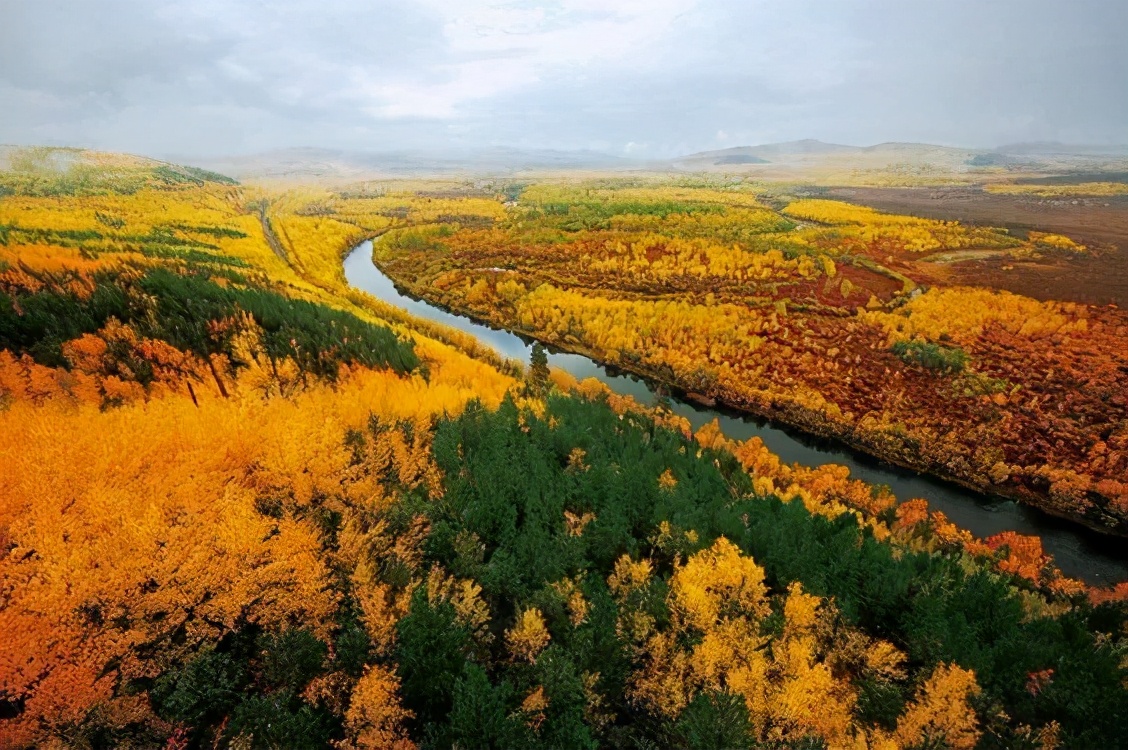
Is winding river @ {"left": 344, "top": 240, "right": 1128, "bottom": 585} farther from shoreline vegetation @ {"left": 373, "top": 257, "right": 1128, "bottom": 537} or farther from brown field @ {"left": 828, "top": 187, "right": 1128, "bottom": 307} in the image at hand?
brown field @ {"left": 828, "top": 187, "right": 1128, "bottom": 307}

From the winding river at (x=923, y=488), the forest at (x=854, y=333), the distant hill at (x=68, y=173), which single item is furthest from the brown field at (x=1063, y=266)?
the distant hill at (x=68, y=173)

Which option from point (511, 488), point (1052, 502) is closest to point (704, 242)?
point (1052, 502)

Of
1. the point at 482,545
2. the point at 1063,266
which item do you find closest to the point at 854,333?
the point at 1063,266

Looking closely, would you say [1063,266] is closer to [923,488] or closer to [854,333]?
[854,333]

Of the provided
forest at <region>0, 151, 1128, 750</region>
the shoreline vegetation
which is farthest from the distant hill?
the shoreline vegetation

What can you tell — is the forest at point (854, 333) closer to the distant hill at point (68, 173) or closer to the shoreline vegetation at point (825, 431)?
the shoreline vegetation at point (825, 431)

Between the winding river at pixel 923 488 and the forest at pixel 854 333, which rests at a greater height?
the forest at pixel 854 333

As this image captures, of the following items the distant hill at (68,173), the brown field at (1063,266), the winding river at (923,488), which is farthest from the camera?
the distant hill at (68,173)
